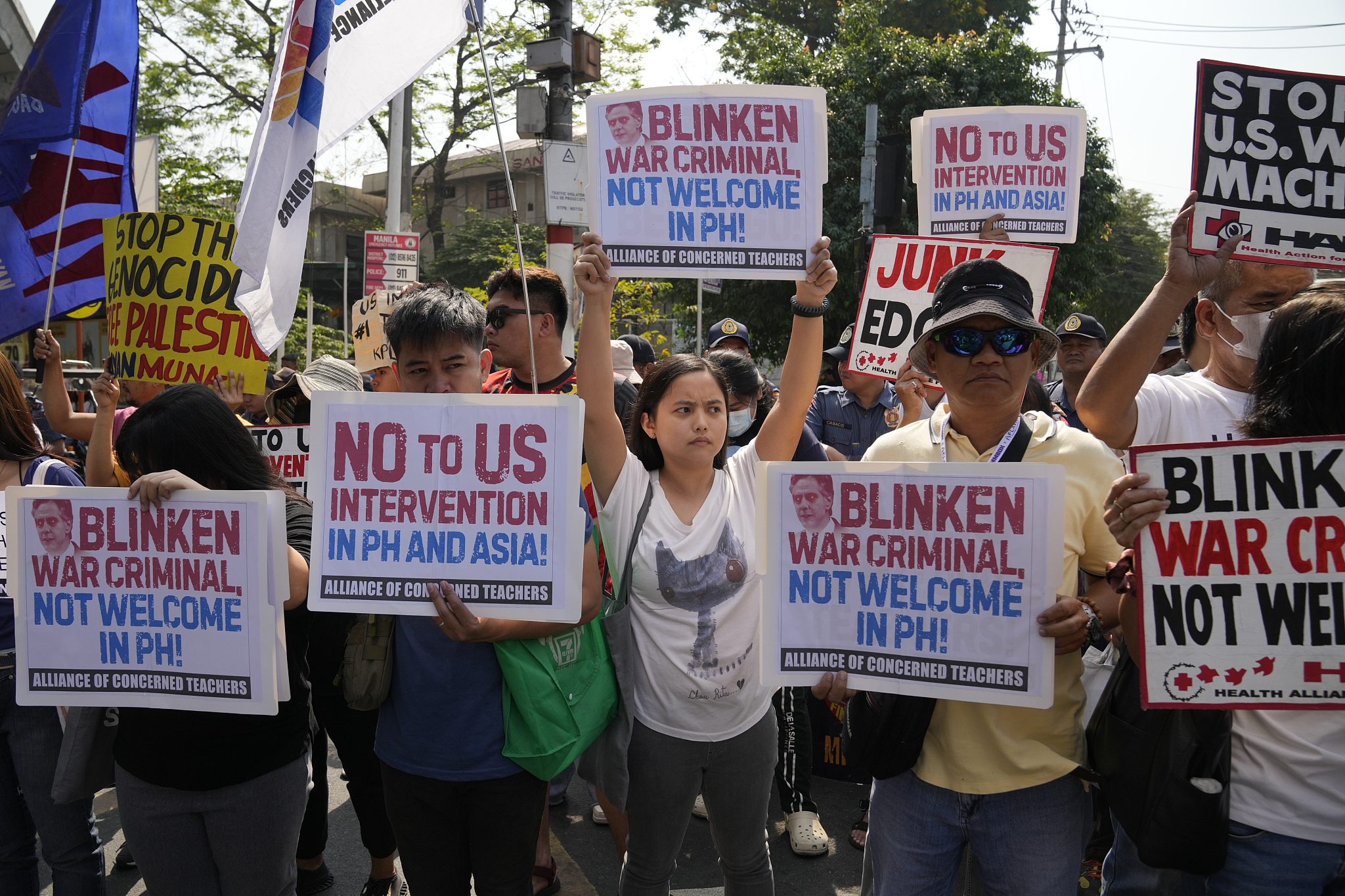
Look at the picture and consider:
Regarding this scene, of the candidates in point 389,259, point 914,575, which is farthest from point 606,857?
point 389,259

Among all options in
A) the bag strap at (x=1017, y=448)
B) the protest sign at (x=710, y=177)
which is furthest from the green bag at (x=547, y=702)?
the bag strap at (x=1017, y=448)

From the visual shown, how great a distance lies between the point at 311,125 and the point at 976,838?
3429 millimetres

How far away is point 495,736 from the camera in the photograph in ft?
8.30

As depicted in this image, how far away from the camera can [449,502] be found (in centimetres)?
237

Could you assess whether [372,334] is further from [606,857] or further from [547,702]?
[547,702]

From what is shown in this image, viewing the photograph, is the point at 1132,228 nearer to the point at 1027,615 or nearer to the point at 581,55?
the point at 581,55

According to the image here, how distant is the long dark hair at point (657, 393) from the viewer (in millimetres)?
2939

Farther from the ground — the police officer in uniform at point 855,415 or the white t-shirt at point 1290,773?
the police officer in uniform at point 855,415

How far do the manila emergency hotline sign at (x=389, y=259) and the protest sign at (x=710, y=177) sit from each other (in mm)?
7971

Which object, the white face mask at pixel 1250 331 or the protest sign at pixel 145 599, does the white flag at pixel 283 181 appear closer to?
the protest sign at pixel 145 599

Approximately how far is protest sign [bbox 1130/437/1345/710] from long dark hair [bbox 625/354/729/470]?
135cm

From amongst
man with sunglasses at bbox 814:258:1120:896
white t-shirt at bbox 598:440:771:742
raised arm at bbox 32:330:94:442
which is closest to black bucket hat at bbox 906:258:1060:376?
man with sunglasses at bbox 814:258:1120:896

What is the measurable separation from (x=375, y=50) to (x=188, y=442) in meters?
2.12

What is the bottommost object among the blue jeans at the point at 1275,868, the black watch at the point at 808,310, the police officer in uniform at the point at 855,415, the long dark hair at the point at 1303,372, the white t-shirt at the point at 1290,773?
the blue jeans at the point at 1275,868
